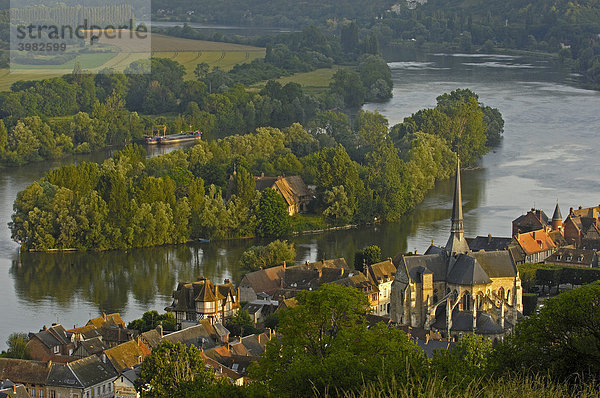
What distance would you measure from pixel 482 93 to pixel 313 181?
105 ft

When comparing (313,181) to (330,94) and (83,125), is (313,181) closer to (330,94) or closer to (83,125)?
(83,125)

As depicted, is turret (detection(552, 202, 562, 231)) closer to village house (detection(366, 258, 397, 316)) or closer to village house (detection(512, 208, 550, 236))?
village house (detection(512, 208, 550, 236))

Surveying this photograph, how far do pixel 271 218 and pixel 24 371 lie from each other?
18613 millimetres

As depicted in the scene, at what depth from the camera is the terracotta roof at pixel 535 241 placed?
39.1 meters

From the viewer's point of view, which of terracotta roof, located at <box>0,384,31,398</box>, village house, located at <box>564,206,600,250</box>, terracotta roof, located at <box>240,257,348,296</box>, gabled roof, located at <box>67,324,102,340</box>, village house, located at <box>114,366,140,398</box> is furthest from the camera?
village house, located at <box>564,206,600,250</box>

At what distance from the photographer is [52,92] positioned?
70.4 meters

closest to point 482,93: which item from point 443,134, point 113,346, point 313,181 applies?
point 443,134

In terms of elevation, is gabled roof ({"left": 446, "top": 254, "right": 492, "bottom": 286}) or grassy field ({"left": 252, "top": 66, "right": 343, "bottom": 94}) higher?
grassy field ({"left": 252, "top": 66, "right": 343, "bottom": 94})

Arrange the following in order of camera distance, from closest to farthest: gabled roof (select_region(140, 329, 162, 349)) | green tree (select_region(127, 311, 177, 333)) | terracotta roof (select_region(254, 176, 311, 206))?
1. gabled roof (select_region(140, 329, 162, 349))
2. green tree (select_region(127, 311, 177, 333))
3. terracotta roof (select_region(254, 176, 311, 206))

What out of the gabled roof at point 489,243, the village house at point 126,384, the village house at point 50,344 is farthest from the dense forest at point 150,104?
the village house at point 126,384

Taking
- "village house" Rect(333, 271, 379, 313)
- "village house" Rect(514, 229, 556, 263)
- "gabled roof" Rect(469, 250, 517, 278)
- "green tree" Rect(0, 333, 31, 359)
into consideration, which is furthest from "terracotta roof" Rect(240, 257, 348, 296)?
"green tree" Rect(0, 333, 31, 359)

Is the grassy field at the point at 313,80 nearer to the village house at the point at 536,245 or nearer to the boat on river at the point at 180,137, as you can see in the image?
the boat on river at the point at 180,137

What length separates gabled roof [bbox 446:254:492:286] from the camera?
30891mm

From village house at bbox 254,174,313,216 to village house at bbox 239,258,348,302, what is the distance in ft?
35.2
